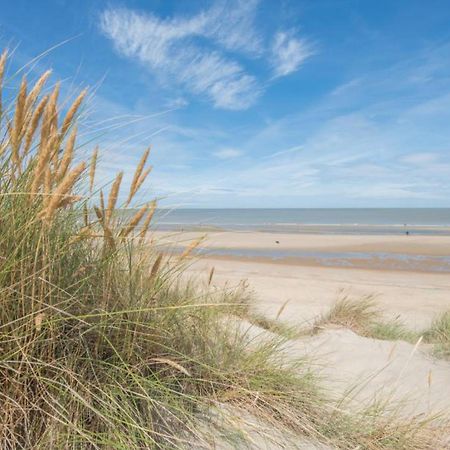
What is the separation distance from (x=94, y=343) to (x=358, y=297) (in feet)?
28.4

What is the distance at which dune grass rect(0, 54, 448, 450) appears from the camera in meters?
1.48

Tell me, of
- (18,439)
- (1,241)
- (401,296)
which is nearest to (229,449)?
(18,439)

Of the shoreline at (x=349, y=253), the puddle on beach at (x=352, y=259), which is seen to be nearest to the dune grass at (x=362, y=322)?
the shoreline at (x=349, y=253)

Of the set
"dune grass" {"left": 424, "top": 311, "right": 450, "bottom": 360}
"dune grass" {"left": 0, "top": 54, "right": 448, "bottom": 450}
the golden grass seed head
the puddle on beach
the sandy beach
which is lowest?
the sandy beach

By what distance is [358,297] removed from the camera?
9.35 meters

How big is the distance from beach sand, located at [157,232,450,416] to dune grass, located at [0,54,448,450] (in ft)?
1.00

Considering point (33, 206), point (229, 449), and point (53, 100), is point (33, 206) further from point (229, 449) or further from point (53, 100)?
point (229, 449)

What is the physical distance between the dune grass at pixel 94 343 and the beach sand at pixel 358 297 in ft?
1.00

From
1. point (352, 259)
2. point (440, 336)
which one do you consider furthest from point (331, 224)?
point (440, 336)

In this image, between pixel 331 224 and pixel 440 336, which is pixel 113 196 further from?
pixel 331 224

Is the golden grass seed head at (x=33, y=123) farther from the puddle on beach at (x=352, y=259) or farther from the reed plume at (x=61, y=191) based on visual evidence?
the puddle on beach at (x=352, y=259)

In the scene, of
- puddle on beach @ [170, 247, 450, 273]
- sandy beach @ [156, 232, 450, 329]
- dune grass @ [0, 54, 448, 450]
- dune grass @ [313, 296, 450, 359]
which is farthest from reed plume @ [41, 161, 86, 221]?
puddle on beach @ [170, 247, 450, 273]

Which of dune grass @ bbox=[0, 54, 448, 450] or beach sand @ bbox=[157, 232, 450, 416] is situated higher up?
dune grass @ bbox=[0, 54, 448, 450]

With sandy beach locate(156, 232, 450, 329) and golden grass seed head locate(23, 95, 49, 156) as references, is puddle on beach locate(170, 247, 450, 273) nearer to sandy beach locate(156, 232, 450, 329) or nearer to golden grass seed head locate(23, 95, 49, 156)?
sandy beach locate(156, 232, 450, 329)
